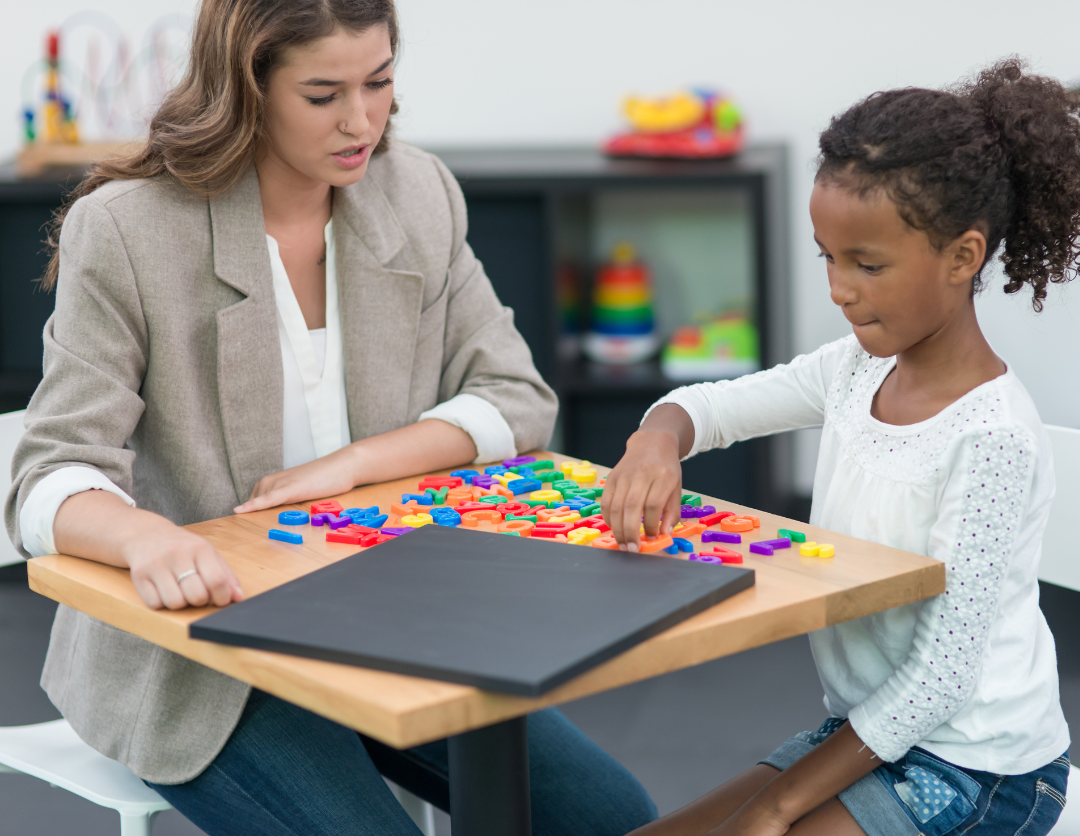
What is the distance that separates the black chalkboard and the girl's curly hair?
40 cm

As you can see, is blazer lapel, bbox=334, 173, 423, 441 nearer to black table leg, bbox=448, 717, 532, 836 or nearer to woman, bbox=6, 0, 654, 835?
woman, bbox=6, 0, 654, 835

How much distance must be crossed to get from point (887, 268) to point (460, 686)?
0.58 metres

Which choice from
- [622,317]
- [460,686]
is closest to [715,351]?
[622,317]

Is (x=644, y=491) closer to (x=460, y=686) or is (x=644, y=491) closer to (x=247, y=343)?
(x=460, y=686)

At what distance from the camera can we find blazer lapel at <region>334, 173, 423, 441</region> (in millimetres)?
1525

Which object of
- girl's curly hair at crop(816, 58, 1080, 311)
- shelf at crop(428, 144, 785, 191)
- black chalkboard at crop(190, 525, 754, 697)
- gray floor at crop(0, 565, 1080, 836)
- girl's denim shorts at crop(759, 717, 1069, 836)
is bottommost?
gray floor at crop(0, 565, 1080, 836)

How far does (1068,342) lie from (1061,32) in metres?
0.74

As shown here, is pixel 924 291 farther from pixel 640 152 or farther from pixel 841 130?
pixel 640 152

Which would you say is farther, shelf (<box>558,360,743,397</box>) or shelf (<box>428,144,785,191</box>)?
shelf (<box>558,360,743,397</box>)

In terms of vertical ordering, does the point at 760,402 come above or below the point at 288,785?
above

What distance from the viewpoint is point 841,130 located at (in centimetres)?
116

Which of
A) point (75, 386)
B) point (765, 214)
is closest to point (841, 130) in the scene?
point (75, 386)

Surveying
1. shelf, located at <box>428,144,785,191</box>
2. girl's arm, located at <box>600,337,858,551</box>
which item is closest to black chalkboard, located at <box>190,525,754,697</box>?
girl's arm, located at <box>600,337,858,551</box>

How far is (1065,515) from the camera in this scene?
57.7 inches
